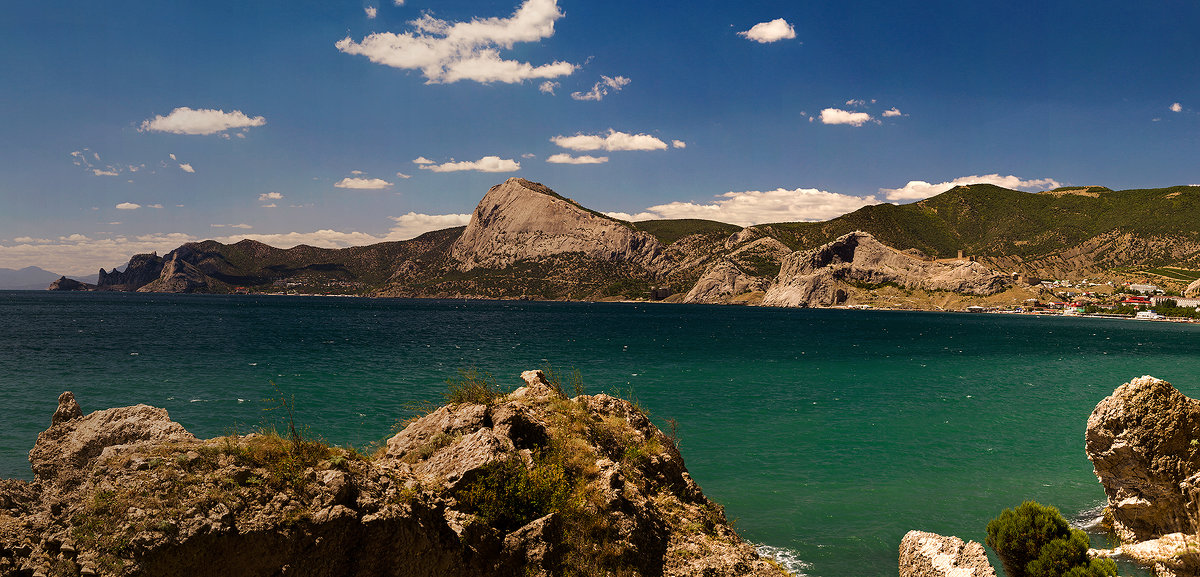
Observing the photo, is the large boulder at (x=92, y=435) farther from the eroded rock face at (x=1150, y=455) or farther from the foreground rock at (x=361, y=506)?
the eroded rock face at (x=1150, y=455)

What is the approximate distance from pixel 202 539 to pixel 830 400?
3604cm

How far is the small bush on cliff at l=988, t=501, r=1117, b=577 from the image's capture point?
1190 cm

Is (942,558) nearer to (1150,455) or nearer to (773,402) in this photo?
(1150,455)

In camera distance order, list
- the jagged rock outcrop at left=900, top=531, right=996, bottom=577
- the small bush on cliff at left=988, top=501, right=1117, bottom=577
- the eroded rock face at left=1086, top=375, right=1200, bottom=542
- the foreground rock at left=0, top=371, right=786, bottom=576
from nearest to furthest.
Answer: the foreground rock at left=0, top=371, right=786, bottom=576 < the small bush on cliff at left=988, top=501, right=1117, bottom=577 < the jagged rock outcrop at left=900, top=531, right=996, bottom=577 < the eroded rock face at left=1086, top=375, right=1200, bottom=542

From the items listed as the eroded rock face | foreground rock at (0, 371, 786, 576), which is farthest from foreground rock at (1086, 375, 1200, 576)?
foreground rock at (0, 371, 786, 576)

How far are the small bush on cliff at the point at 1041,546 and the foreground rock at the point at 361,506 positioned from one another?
7.52 meters

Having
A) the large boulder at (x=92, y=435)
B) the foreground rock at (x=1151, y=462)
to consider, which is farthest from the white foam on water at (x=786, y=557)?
the large boulder at (x=92, y=435)

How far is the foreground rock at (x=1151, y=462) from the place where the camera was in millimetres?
14204

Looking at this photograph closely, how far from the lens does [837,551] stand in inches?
581

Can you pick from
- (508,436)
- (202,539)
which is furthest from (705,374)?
(202,539)

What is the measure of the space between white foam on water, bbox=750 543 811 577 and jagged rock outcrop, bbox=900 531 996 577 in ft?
7.80

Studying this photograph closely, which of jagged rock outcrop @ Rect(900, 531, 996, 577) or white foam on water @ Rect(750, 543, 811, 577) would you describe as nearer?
jagged rock outcrop @ Rect(900, 531, 996, 577)

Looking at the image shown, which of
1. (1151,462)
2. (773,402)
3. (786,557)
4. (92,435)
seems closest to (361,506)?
(92,435)

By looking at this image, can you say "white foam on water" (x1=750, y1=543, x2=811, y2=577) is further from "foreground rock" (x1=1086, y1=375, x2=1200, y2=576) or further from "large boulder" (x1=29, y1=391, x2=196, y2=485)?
"large boulder" (x1=29, y1=391, x2=196, y2=485)
